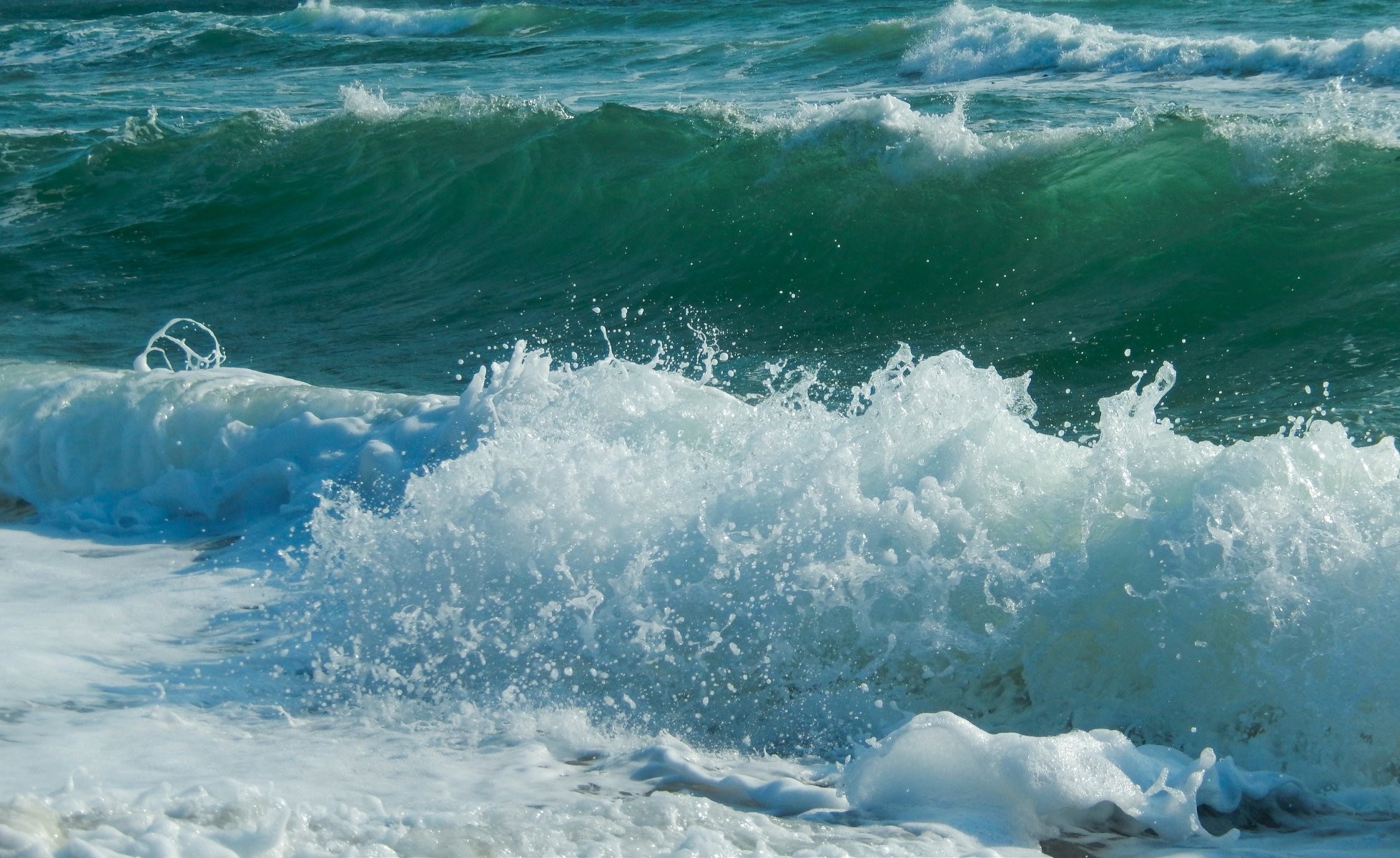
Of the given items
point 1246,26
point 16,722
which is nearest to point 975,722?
point 16,722

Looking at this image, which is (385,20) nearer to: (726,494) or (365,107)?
(365,107)

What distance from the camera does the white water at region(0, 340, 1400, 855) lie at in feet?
10.0

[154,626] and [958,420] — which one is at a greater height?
[958,420]

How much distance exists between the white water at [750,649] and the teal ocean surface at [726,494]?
0.01m

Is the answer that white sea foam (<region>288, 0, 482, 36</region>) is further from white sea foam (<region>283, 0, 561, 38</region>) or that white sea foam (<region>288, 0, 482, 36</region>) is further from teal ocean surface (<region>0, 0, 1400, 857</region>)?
teal ocean surface (<region>0, 0, 1400, 857</region>)

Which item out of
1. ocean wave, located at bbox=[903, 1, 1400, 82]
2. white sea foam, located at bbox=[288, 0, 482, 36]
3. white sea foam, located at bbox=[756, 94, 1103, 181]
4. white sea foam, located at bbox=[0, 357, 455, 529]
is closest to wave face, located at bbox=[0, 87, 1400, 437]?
white sea foam, located at bbox=[756, 94, 1103, 181]

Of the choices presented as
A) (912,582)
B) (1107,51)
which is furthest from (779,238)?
(1107,51)

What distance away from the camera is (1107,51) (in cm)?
1417

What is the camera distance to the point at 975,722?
11.9 feet

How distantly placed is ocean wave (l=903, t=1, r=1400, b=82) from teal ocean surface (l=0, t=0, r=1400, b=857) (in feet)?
5.11

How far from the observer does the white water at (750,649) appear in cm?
305

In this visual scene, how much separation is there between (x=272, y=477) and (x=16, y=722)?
2.24 meters

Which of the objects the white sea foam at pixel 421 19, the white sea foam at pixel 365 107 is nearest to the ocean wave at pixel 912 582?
the white sea foam at pixel 365 107

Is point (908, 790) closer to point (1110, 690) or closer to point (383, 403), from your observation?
point (1110, 690)
